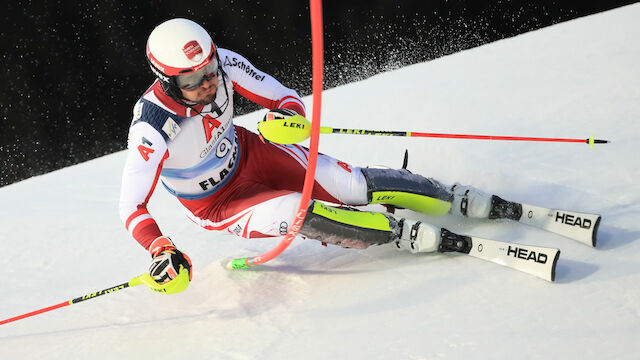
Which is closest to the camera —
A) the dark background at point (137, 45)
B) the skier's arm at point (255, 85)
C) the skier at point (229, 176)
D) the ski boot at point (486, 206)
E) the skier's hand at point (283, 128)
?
the skier at point (229, 176)

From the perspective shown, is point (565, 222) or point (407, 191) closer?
point (565, 222)

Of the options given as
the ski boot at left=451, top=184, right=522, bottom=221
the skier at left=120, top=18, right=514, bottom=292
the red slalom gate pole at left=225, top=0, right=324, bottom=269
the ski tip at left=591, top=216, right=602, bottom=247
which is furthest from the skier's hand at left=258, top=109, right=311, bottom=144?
the ski tip at left=591, top=216, right=602, bottom=247

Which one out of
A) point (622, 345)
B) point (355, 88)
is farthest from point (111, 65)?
point (622, 345)

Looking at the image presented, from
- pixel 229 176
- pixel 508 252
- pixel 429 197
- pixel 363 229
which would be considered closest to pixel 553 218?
pixel 508 252

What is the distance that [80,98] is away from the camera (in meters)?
5.32

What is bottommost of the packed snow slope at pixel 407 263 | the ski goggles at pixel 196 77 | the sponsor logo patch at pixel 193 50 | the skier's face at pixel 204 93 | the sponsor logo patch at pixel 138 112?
the packed snow slope at pixel 407 263

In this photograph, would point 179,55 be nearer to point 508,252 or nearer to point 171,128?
point 171,128

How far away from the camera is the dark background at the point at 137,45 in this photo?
522 centimetres

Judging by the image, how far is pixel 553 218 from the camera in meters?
2.44

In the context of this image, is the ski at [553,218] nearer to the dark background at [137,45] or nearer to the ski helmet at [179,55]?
the ski helmet at [179,55]

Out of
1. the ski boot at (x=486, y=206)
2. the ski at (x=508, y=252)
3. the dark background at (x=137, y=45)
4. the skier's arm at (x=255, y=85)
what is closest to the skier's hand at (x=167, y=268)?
the skier's arm at (x=255, y=85)

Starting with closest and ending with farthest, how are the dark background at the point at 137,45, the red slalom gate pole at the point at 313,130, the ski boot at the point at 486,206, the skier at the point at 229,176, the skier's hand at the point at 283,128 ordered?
1. the red slalom gate pole at the point at 313,130
2. the skier at the point at 229,176
3. the skier's hand at the point at 283,128
4. the ski boot at the point at 486,206
5. the dark background at the point at 137,45

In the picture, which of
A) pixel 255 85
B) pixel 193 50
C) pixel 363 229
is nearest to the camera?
pixel 193 50

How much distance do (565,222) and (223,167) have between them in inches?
51.1
